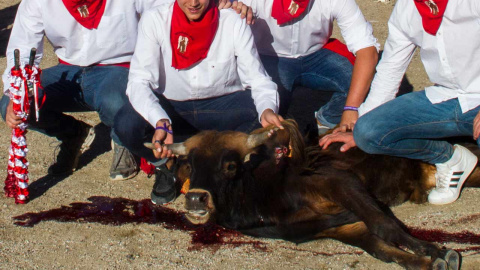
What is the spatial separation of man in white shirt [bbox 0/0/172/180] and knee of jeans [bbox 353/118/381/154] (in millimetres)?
1887

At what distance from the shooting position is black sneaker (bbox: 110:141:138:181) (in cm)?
610

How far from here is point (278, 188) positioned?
5.20 m

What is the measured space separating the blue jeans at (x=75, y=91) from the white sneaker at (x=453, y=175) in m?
2.61

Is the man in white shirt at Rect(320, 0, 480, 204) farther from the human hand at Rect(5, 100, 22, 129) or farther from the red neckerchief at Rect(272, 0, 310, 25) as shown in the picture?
the human hand at Rect(5, 100, 22, 129)

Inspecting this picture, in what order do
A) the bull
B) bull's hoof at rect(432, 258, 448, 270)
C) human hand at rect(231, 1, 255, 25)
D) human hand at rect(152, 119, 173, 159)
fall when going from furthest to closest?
human hand at rect(231, 1, 255, 25) → human hand at rect(152, 119, 173, 159) → the bull → bull's hoof at rect(432, 258, 448, 270)

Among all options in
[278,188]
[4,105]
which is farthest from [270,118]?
[4,105]

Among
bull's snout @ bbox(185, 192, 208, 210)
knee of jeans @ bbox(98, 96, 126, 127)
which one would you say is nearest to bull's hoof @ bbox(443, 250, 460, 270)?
bull's snout @ bbox(185, 192, 208, 210)

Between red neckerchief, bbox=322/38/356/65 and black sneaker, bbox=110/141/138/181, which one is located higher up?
red neckerchief, bbox=322/38/356/65

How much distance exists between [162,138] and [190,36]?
854 millimetres

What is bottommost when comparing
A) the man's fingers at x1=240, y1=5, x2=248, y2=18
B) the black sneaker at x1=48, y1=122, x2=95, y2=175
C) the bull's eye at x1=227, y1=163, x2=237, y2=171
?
the black sneaker at x1=48, y1=122, x2=95, y2=175

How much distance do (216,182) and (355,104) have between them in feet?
4.73

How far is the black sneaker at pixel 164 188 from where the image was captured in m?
5.72

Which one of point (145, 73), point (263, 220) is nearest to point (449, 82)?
point (263, 220)

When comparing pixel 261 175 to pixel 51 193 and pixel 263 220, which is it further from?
pixel 51 193
